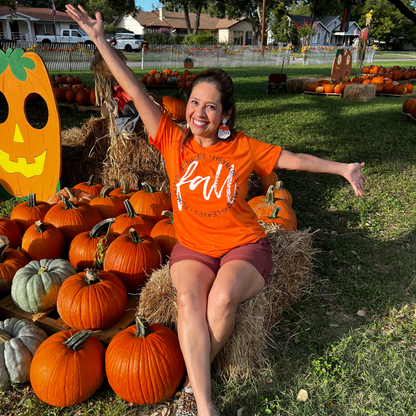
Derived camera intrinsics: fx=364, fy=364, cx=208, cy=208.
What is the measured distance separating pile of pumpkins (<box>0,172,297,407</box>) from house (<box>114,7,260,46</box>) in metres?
70.8

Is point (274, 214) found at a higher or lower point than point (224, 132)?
lower

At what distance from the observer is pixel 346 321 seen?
302 centimetres

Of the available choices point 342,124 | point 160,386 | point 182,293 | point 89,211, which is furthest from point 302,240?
point 342,124

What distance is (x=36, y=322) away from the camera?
8.85ft

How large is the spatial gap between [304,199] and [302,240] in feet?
7.36

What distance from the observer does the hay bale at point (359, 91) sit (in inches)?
505

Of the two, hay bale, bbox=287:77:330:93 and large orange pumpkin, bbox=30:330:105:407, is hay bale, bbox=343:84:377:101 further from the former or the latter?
large orange pumpkin, bbox=30:330:105:407

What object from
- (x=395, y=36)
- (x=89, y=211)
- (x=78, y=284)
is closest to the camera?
(x=78, y=284)

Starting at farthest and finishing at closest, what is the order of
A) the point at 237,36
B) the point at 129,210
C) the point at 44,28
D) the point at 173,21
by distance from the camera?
the point at 173,21 < the point at 237,36 < the point at 44,28 < the point at 129,210

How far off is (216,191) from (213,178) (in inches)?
3.8

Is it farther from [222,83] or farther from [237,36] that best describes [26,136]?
[237,36]

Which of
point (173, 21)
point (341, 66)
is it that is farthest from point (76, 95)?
point (173, 21)

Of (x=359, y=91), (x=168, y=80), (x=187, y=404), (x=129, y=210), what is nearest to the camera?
(x=187, y=404)

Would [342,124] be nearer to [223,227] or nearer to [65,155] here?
[65,155]
